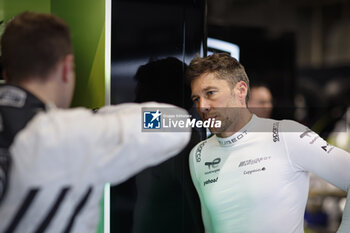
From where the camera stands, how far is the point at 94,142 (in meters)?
0.80

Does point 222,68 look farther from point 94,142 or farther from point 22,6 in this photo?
point 22,6

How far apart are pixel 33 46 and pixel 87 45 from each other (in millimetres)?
614

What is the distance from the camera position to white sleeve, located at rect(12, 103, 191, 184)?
77 centimetres

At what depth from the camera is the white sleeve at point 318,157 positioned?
4.09 feet

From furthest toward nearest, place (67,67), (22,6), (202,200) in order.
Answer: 1. (22,6)
2. (202,200)
3. (67,67)

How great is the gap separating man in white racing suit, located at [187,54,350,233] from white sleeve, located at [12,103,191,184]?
516mm

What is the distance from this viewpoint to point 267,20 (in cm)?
93

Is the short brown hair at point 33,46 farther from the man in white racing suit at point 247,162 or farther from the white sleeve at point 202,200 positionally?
the white sleeve at point 202,200

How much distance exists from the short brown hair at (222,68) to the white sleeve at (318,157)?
0.66ft

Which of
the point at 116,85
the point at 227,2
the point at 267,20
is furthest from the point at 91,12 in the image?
the point at 267,20

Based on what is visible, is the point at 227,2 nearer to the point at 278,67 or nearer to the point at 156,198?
the point at 278,67

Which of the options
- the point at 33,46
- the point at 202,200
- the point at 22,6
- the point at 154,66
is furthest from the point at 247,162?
the point at 22,6

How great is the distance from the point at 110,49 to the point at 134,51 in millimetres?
82

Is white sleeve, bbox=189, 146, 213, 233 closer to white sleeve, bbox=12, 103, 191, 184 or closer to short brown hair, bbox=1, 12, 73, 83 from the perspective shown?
white sleeve, bbox=12, 103, 191, 184
